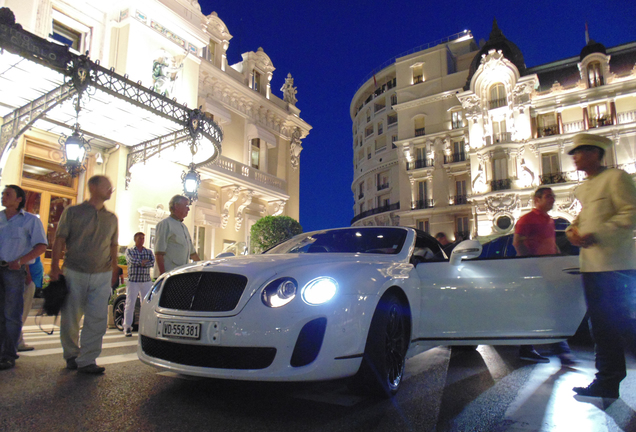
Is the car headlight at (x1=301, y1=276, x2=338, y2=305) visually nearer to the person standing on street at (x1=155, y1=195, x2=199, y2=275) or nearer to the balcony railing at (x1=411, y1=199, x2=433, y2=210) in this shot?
the person standing on street at (x1=155, y1=195, x2=199, y2=275)

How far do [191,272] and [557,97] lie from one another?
3254cm

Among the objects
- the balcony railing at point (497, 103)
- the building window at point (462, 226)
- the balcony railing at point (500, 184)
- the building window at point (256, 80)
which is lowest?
the building window at point (462, 226)

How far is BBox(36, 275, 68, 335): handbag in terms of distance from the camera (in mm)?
3494

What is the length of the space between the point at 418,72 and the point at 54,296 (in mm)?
39027

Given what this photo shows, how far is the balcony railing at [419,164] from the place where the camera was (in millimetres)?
36094

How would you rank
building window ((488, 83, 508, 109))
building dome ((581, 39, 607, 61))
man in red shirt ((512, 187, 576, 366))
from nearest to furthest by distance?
1. man in red shirt ((512, 187, 576, 366))
2. building dome ((581, 39, 607, 61))
3. building window ((488, 83, 508, 109))

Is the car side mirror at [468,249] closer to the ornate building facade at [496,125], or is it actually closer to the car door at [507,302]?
the car door at [507,302]

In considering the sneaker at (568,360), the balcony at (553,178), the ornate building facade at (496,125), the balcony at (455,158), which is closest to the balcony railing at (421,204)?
the ornate building facade at (496,125)

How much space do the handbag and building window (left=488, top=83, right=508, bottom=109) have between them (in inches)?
1275

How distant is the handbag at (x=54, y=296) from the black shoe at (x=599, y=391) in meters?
4.01

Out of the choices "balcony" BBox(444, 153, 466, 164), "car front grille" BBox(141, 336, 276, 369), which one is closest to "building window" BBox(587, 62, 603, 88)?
"balcony" BBox(444, 153, 466, 164)

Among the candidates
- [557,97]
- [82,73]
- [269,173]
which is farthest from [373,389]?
[557,97]

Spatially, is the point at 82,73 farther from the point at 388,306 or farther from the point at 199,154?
the point at 388,306

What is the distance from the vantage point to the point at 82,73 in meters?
9.41
